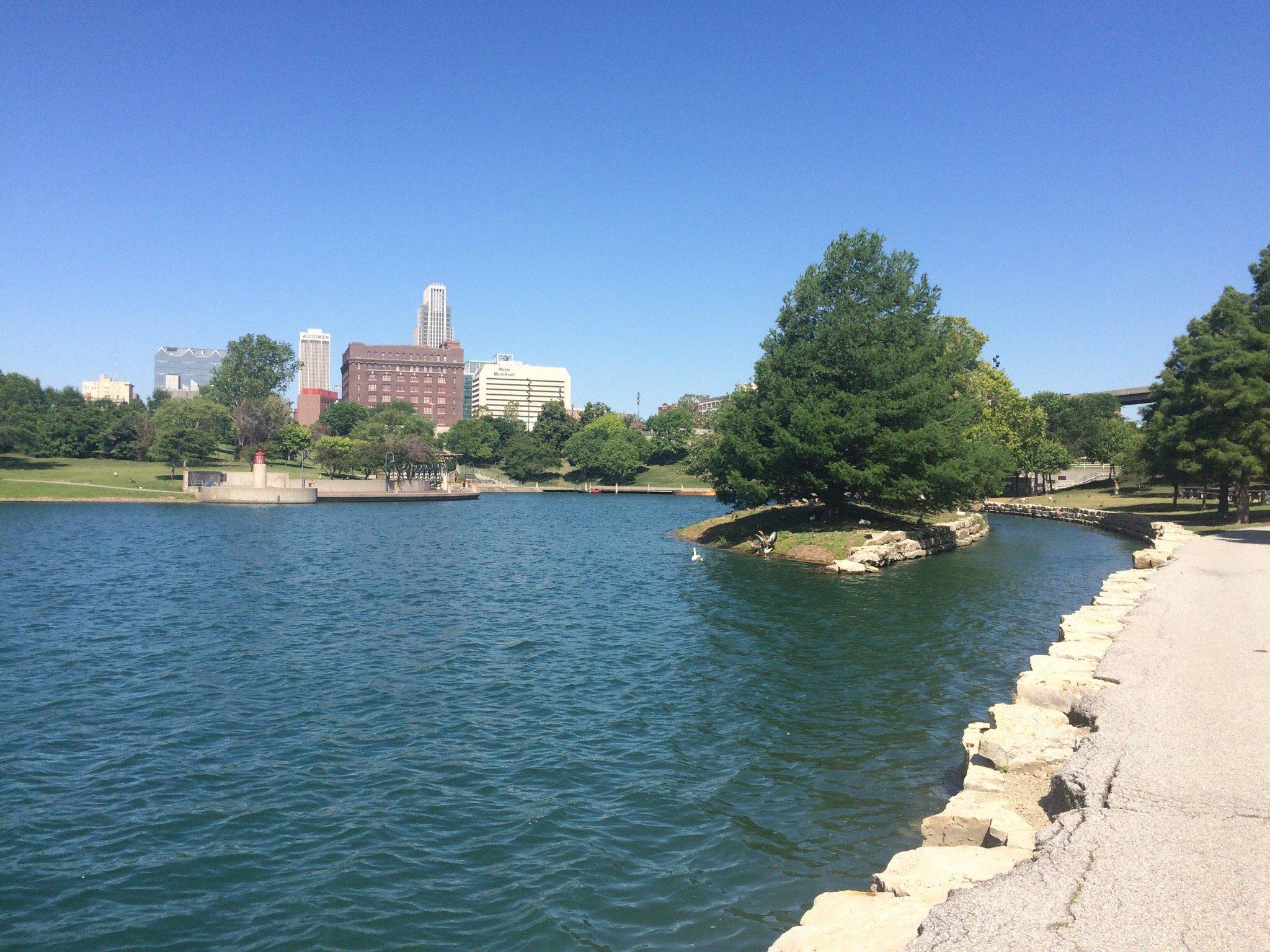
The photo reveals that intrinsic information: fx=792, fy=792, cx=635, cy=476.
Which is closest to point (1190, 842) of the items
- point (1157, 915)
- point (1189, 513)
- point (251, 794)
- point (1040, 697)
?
point (1157, 915)

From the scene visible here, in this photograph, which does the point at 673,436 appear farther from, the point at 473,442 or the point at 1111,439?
the point at 1111,439

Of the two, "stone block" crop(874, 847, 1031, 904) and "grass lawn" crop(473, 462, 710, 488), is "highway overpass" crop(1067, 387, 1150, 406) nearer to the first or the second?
"grass lawn" crop(473, 462, 710, 488)

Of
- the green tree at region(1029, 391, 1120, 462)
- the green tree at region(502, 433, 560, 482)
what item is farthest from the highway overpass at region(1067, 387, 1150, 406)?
the green tree at region(502, 433, 560, 482)

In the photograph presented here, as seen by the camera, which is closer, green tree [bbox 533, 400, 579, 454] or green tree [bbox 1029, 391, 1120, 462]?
green tree [bbox 1029, 391, 1120, 462]

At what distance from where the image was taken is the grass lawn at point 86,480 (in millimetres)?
83875

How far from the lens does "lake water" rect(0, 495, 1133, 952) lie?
8953 millimetres

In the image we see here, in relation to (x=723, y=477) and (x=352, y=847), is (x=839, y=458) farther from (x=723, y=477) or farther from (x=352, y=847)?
(x=352, y=847)

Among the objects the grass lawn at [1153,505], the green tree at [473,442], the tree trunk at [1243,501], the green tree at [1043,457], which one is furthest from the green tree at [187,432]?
the tree trunk at [1243,501]

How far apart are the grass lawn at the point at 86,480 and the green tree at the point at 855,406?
232ft

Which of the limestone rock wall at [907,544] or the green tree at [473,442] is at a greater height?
the green tree at [473,442]

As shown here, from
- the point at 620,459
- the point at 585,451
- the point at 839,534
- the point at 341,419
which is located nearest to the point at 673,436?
the point at 620,459

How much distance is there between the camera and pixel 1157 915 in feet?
19.4

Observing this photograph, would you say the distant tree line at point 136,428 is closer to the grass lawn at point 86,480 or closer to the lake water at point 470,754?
the grass lawn at point 86,480

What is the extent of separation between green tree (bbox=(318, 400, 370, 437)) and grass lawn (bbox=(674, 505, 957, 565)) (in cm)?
12824
